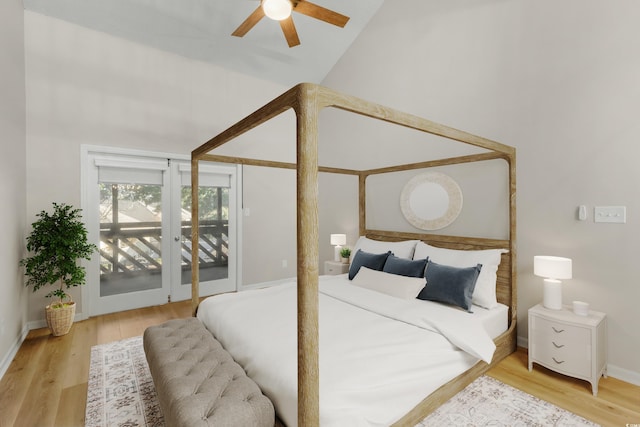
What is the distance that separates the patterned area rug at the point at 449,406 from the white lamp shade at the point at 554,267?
879mm

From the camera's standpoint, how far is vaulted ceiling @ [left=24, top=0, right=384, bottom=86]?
11.3 feet

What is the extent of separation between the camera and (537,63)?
270cm

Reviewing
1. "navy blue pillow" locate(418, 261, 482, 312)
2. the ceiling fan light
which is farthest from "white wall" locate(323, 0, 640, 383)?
the ceiling fan light

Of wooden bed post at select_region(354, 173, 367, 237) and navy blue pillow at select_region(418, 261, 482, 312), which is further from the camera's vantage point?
wooden bed post at select_region(354, 173, 367, 237)

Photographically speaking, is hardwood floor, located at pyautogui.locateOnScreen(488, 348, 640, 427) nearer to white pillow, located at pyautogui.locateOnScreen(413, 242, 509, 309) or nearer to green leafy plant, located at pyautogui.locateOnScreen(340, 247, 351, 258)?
white pillow, located at pyautogui.locateOnScreen(413, 242, 509, 309)

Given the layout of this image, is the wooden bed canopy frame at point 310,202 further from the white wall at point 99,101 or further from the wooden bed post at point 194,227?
the white wall at point 99,101

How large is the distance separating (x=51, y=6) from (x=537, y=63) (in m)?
4.85

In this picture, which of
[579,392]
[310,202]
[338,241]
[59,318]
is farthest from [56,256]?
[579,392]

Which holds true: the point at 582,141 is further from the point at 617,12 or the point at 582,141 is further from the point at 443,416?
the point at 443,416

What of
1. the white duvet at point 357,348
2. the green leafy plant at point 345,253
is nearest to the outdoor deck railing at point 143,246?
the green leafy plant at point 345,253

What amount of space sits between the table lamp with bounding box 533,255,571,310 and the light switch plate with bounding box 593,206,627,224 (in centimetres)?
40

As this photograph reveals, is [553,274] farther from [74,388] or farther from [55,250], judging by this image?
[55,250]

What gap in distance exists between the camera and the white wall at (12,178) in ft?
8.32

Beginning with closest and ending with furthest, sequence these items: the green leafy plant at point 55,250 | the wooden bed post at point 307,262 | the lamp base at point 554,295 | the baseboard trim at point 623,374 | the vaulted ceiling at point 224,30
Result: the wooden bed post at point 307,262 < the baseboard trim at point 623,374 < the lamp base at point 554,295 < the green leafy plant at point 55,250 < the vaulted ceiling at point 224,30
